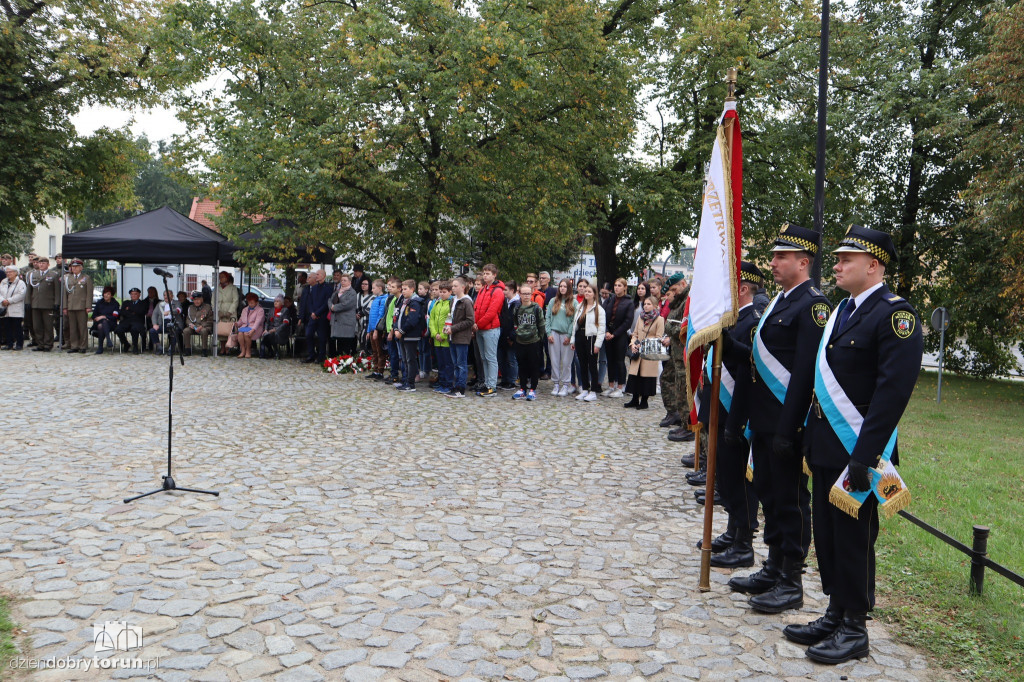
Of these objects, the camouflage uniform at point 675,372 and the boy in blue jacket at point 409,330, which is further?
the boy in blue jacket at point 409,330

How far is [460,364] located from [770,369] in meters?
8.90

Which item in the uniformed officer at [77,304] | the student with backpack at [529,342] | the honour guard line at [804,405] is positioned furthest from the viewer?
the uniformed officer at [77,304]

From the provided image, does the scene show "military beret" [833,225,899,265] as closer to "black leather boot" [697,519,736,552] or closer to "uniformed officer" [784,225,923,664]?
"uniformed officer" [784,225,923,664]

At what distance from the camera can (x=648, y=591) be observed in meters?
5.00

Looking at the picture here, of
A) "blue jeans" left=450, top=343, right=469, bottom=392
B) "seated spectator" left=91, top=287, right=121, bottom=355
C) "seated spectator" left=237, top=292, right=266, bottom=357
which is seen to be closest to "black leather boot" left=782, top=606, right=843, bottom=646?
"blue jeans" left=450, top=343, right=469, bottom=392

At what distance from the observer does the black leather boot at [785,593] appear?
4.70m

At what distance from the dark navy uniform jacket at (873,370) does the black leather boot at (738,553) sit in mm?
1513

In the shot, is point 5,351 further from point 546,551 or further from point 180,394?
point 546,551

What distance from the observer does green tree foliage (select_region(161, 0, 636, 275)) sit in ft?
51.1

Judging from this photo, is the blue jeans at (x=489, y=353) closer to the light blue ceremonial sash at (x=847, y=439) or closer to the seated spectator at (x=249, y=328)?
the seated spectator at (x=249, y=328)

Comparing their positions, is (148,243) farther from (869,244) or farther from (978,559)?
(978,559)

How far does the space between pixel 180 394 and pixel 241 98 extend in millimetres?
9272

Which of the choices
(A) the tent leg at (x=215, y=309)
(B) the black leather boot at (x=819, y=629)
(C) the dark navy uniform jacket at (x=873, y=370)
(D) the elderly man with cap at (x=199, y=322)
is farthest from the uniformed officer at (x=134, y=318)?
(C) the dark navy uniform jacket at (x=873, y=370)

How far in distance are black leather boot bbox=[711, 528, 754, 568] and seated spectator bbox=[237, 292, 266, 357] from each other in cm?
1487
